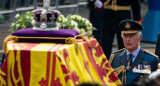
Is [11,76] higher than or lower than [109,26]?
higher

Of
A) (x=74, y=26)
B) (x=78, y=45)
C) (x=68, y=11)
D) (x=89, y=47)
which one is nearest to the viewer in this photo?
(x=78, y=45)

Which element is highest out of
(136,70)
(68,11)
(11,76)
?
(11,76)

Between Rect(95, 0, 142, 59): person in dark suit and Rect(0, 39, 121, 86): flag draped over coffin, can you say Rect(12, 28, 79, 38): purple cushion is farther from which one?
Rect(95, 0, 142, 59): person in dark suit

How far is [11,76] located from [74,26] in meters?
1.12

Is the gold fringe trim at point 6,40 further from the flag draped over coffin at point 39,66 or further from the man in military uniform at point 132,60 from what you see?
the man in military uniform at point 132,60

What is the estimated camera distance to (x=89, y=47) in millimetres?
4555

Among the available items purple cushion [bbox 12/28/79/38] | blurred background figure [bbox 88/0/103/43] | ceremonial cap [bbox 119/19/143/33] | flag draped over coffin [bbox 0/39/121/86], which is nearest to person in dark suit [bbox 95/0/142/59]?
blurred background figure [bbox 88/0/103/43]

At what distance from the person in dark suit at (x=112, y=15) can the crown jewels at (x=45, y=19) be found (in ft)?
17.0

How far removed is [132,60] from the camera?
5.78 metres

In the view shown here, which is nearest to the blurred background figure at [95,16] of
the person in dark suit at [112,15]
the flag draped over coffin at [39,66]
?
the person in dark suit at [112,15]

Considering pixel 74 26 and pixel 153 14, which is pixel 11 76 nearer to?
pixel 74 26

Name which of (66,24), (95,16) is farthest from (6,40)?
(95,16)

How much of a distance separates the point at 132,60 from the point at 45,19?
1.63 m

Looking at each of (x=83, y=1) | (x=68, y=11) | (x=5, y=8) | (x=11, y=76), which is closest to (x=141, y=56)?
(x=11, y=76)
